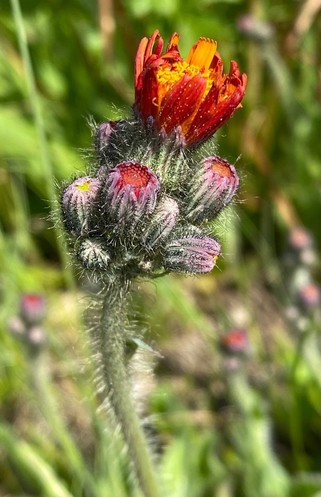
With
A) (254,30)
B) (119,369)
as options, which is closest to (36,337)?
(119,369)

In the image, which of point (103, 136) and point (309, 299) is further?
point (309, 299)

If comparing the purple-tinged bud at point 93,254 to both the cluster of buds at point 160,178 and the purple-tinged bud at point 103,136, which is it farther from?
the purple-tinged bud at point 103,136

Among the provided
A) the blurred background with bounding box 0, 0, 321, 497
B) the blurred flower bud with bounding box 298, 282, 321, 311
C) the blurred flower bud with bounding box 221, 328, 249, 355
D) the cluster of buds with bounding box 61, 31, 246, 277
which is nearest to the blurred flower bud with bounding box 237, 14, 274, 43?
the blurred background with bounding box 0, 0, 321, 497

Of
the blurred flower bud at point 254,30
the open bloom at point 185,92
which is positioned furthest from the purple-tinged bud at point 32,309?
the blurred flower bud at point 254,30

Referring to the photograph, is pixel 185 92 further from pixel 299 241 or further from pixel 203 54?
→ pixel 299 241

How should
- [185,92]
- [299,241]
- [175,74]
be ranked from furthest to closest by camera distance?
1. [299,241]
2. [175,74]
3. [185,92]

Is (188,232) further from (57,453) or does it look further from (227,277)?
(227,277)

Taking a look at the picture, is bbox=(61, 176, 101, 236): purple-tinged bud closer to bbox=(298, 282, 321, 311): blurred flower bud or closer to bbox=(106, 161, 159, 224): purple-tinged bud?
bbox=(106, 161, 159, 224): purple-tinged bud

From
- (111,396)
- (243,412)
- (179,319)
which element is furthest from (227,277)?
(111,396)
